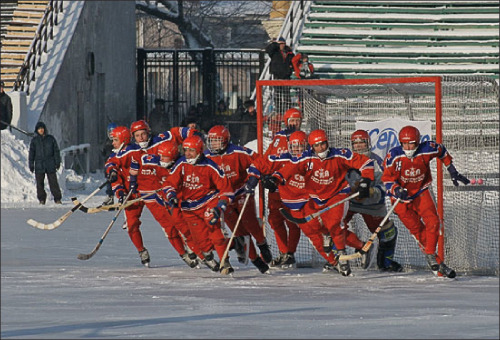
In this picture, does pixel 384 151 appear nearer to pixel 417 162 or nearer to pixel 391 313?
pixel 417 162

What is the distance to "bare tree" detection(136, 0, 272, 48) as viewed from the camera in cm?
3728

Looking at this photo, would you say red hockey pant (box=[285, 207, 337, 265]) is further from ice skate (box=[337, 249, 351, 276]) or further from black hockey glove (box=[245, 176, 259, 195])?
black hockey glove (box=[245, 176, 259, 195])

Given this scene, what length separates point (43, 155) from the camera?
16609 mm

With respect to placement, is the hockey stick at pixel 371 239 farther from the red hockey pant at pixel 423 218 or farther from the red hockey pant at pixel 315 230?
the red hockey pant at pixel 315 230

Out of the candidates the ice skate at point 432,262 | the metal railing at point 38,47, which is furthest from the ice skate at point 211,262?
the metal railing at point 38,47

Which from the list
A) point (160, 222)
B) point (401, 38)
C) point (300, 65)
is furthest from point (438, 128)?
point (401, 38)

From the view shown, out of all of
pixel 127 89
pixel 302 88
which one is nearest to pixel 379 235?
pixel 302 88

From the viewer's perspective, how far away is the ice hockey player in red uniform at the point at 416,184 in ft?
32.6

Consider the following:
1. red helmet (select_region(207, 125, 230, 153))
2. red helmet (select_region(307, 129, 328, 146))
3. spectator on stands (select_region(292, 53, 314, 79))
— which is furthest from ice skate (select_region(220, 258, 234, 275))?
spectator on stands (select_region(292, 53, 314, 79))

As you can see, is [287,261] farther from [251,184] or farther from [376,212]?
[251,184]

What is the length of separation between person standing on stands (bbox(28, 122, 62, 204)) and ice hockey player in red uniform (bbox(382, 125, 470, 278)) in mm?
7621

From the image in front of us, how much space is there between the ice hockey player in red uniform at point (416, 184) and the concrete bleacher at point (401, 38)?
12443 mm

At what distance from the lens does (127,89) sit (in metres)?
27.4

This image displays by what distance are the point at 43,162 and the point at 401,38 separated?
370 inches
